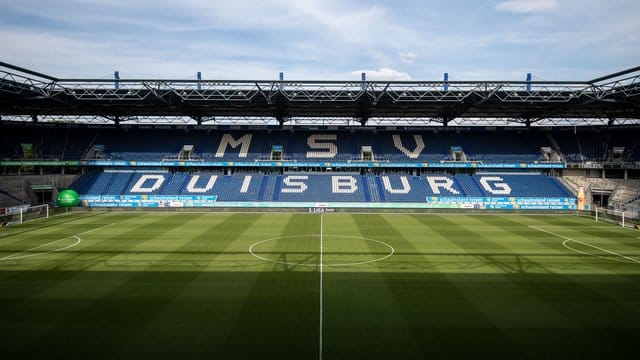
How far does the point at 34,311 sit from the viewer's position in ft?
44.8

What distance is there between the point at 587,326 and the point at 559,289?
12.4 feet

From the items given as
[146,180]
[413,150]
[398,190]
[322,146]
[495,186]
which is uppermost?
[322,146]

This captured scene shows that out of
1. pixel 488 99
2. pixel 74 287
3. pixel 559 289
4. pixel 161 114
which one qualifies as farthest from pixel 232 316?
pixel 161 114

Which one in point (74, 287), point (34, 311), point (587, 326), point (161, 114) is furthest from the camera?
point (161, 114)

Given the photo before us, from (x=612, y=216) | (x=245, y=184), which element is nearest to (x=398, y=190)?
(x=245, y=184)

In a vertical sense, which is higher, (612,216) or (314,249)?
(612,216)

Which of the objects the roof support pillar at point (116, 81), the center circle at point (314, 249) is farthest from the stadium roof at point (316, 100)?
the center circle at point (314, 249)

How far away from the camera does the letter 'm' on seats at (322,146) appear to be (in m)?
48.7

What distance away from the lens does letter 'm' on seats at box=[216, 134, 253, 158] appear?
48.8 metres

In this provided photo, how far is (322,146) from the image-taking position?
50.1 metres

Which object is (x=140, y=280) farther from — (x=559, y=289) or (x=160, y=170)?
(x=160, y=170)

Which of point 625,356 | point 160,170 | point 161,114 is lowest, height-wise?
point 625,356

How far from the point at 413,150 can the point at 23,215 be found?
41555 millimetres

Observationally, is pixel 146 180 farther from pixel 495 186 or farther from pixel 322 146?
pixel 495 186
